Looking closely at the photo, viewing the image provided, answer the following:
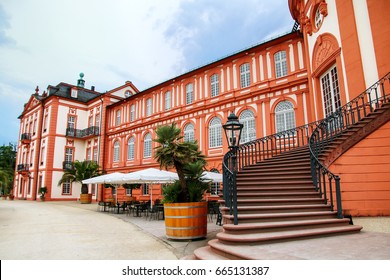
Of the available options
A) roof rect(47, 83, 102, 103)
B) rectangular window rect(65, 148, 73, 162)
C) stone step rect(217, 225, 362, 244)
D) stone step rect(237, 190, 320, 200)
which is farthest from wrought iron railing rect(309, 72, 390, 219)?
roof rect(47, 83, 102, 103)

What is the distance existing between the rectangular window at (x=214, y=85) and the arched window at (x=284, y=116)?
505 centimetres

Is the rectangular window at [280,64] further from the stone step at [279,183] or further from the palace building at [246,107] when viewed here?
the stone step at [279,183]

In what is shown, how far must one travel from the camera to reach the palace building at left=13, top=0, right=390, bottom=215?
8164mm

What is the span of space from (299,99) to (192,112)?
8.36 m

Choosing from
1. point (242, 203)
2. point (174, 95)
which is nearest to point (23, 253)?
point (242, 203)

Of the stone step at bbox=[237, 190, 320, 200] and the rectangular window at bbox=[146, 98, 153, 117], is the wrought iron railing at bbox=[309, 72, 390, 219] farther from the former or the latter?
the rectangular window at bbox=[146, 98, 153, 117]

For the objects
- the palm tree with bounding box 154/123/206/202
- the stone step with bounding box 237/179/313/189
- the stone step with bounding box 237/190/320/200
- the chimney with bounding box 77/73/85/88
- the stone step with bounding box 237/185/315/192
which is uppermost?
the chimney with bounding box 77/73/85/88

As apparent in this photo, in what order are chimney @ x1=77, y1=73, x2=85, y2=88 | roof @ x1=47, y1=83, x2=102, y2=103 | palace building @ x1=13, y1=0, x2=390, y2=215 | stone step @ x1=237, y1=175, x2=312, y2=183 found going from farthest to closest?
chimney @ x1=77, y1=73, x2=85, y2=88 < roof @ x1=47, y1=83, x2=102, y2=103 < stone step @ x1=237, y1=175, x2=312, y2=183 < palace building @ x1=13, y1=0, x2=390, y2=215

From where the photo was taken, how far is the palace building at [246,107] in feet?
26.8

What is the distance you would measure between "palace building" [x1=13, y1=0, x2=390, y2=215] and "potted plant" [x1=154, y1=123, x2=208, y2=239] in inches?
155

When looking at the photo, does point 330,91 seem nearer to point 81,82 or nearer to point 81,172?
point 81,172

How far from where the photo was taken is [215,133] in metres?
20.3

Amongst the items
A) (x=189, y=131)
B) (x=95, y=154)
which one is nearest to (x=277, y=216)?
(x=189, y=131)

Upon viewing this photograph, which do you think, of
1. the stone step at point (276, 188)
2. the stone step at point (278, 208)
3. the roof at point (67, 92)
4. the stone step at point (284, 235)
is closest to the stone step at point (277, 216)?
the stone step at point (278, 208)
